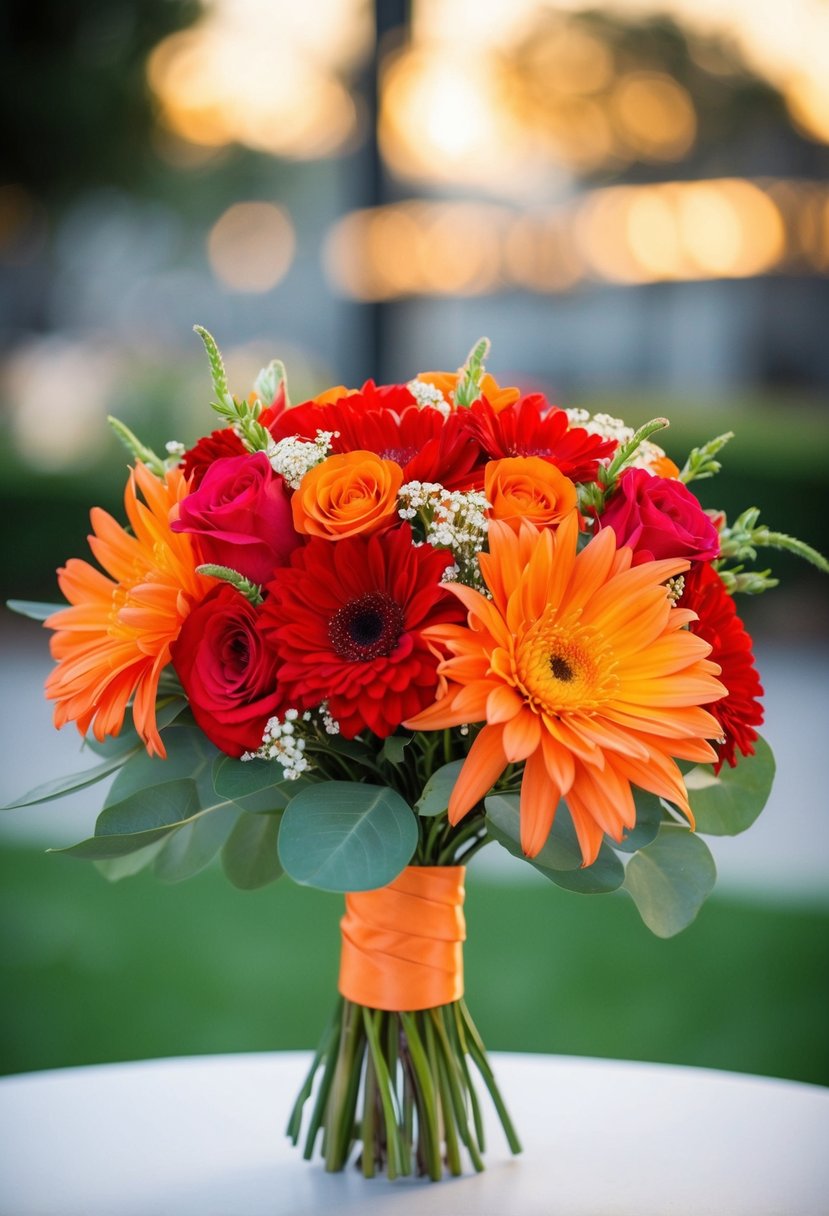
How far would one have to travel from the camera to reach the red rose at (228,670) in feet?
2.66

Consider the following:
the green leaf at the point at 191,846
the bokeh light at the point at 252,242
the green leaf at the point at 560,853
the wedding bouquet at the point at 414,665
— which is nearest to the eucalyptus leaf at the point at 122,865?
the green leaf at the point at 191,846

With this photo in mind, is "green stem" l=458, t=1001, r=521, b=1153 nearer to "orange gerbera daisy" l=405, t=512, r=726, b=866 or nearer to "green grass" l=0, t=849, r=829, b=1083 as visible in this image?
"orange gerbera daisy" l=405, t=512, r=726, b=866

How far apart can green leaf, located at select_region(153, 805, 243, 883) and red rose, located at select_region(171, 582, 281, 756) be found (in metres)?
0.19

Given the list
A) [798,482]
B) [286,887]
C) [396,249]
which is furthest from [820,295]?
[286,887]

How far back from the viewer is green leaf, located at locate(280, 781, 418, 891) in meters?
0.78

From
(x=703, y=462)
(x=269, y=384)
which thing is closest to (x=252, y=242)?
(x=269, y=384)

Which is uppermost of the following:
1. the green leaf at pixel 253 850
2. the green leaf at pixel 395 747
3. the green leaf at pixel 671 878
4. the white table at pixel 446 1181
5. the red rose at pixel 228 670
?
the red rose at pixel 228 670

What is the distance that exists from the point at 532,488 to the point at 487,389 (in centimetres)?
16

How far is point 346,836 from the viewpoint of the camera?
80 cm

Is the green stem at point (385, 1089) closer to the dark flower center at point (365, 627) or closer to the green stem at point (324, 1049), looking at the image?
the green stem at point (324, 1049)

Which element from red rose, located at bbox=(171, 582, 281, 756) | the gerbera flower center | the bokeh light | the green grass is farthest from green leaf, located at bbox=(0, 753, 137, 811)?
Answer: the bokeh light

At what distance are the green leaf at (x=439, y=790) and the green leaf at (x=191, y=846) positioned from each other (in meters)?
0.26

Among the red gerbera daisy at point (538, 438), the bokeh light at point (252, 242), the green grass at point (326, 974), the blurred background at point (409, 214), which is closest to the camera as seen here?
the red gerbera daisy at point (538, 438)

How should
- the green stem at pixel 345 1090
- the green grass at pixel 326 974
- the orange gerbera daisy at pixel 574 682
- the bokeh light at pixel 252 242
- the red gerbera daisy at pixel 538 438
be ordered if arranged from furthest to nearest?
the bokeh light at pixel 252 242 → the green grass at pixel 326 974 → the green stem at pixel 345 1090 → the red gerbera daisy at pixel 538 438 → the orange gerbera daisy at pixel 574 682
